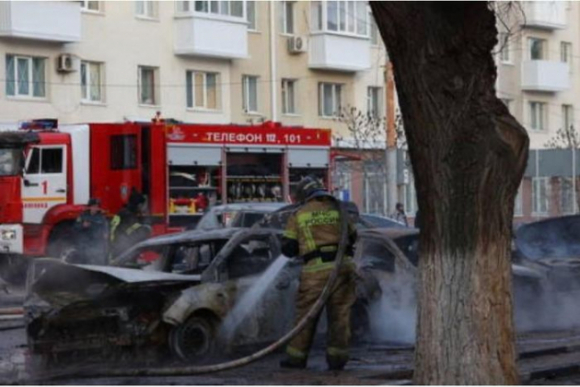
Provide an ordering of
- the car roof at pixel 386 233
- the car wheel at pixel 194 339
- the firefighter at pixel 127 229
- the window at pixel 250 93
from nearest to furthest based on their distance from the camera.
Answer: the car wheel at pixel 194 339 < the car roof at pixel 386 233 < the firefighter at pixel 127 229 < the window at pixel 250 93

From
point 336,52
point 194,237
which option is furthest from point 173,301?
point 336,52

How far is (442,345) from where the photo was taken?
309 inches

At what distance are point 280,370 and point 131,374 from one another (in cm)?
132

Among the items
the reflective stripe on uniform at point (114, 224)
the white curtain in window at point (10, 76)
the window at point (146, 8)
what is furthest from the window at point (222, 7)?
the reflective stripe on uniform at point (114, 224)

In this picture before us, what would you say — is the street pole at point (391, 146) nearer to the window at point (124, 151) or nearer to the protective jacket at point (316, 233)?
the window at point (124, 151)

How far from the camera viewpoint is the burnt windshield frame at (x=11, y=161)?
71.7 feet

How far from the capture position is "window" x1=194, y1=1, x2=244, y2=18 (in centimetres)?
3541

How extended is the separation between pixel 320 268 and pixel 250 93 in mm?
26785

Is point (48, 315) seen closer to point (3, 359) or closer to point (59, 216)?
point (3, 359)

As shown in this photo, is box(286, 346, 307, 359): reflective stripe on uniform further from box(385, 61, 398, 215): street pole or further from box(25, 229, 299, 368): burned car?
box(385, 61, 398, 215): street pole

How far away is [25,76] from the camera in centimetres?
3138

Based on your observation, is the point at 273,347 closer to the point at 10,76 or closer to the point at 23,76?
the point at 10,76

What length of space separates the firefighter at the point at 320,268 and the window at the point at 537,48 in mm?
37325

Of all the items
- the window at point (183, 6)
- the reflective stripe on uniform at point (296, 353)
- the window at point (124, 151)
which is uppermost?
the window at point (183, 6)
